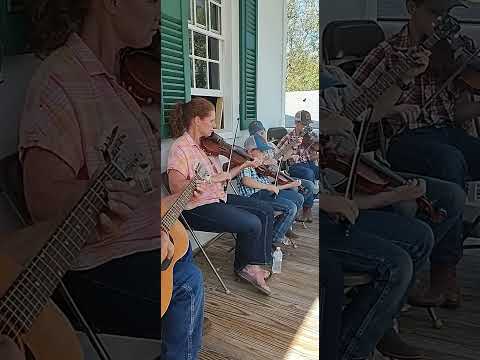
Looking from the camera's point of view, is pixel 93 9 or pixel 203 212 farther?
pixel 203 212

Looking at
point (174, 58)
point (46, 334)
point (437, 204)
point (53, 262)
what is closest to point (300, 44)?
point (174, 58)

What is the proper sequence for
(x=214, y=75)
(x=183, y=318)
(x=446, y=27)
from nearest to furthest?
(x=446, y=27) < (x=183, y=318) < (x=214, y=75)

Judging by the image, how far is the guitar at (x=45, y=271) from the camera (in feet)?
3.16

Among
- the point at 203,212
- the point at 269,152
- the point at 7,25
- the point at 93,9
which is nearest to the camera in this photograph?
the point at 7,25

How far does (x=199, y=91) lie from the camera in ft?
5.60

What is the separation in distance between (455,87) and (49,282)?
116 centimetres

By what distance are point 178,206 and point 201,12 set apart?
80cm

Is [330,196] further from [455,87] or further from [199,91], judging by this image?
[199,91]

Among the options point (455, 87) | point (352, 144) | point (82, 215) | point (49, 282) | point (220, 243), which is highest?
point (455, 87)

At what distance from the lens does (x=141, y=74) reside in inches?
43.7

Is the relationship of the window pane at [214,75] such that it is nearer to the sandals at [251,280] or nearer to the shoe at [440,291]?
the sandals at [251,280]

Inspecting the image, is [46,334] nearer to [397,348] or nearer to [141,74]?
[141,74]

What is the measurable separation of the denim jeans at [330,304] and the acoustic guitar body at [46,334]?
2.23 ft

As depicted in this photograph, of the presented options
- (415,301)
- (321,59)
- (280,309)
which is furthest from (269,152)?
(415,301)
